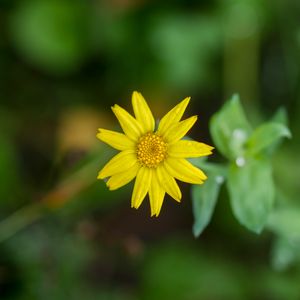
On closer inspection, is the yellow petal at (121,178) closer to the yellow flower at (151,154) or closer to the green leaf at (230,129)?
the yellow flower at (151,154)

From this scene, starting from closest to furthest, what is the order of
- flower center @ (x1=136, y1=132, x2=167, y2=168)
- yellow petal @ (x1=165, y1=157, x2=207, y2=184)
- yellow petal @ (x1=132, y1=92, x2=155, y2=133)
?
yellow petal @ (x1=165, y1=157, x2=207, y2=184)
yellow petal @ (x1=132, y1=92, x2=155, y2=133)
flower center @ (x1=136, y1=132, x2=167, y2=168)

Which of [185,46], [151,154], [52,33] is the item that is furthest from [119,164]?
[52,33]

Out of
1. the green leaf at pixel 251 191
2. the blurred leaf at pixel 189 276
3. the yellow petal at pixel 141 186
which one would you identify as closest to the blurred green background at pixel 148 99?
the blurred leaf at pixel 189 276

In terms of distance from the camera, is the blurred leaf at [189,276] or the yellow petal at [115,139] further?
the blurred leaf at [189,276]

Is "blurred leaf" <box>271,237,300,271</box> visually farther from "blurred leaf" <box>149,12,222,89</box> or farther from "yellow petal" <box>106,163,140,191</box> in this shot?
"blurred leaf" <box>149,12,222,89</box>

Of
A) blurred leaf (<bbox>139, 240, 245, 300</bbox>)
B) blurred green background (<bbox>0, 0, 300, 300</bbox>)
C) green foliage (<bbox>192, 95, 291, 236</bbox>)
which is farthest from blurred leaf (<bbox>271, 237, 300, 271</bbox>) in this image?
green foliage (<bbox>192, 95, 291, 236</bbox>)

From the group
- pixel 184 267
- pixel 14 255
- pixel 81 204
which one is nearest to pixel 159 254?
pixel 184 267
